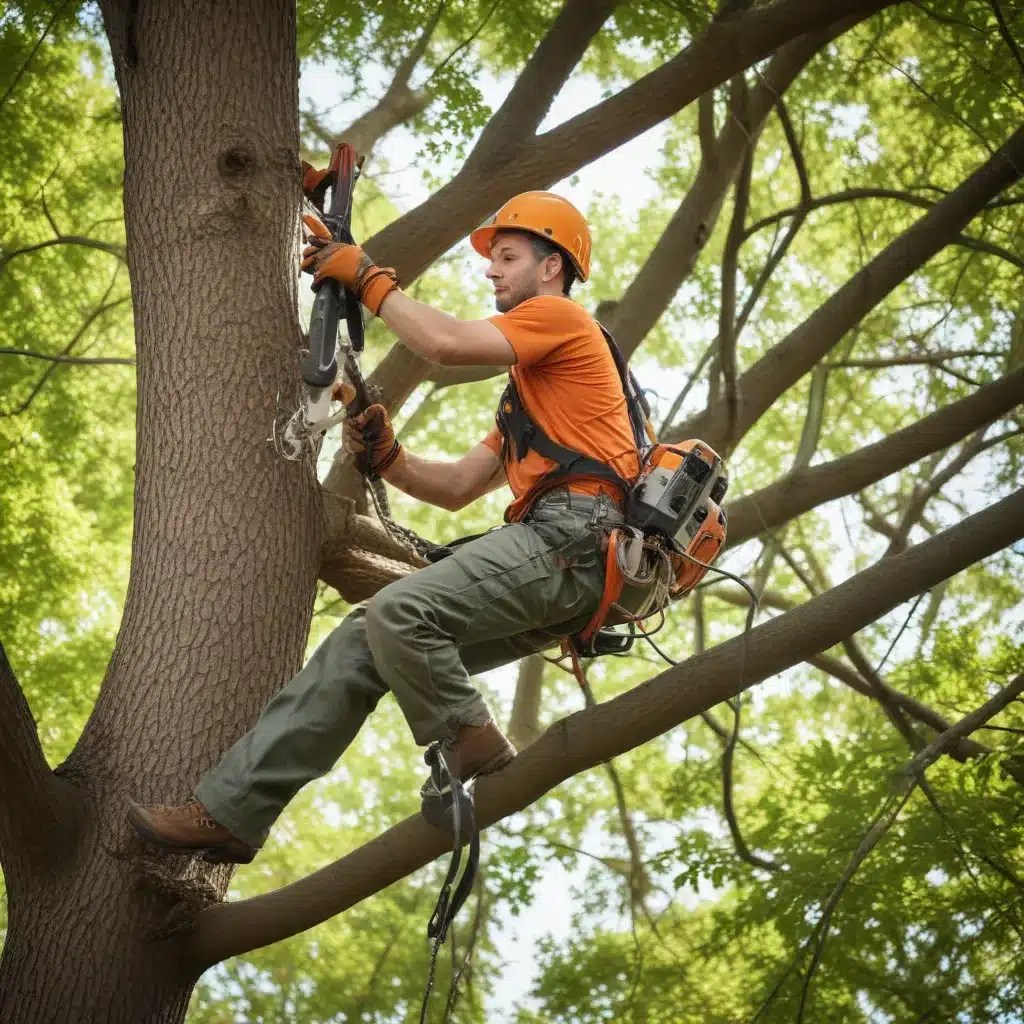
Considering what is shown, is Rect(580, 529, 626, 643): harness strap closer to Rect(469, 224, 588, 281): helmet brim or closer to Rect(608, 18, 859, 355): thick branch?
Rect(469, 224, 588, 281): helmet brim

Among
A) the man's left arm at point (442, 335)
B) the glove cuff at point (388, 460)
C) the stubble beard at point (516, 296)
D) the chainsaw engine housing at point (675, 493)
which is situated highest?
the stubble beard at point (516, 296)

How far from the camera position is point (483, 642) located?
3.41m

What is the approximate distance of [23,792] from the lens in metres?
3.07

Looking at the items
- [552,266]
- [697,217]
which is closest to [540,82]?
[697,217]

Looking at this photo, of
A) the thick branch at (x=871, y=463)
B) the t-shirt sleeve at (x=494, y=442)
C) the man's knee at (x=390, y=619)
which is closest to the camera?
the man's knee at (x=390, y=619)

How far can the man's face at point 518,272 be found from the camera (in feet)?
12.1

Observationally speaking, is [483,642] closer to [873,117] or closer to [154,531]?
[154,531]

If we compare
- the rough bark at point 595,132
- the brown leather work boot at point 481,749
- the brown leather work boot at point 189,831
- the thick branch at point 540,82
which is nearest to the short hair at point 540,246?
the rough bark at point 595,132

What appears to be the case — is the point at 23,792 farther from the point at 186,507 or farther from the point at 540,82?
the point at 540,82

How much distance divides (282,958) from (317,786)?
11.4 feet

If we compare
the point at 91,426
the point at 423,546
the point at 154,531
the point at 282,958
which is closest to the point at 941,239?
the point at 423,546

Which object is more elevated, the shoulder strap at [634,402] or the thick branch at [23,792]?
the shoulder strap at [634,402]

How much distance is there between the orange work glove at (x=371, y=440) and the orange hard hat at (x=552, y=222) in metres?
0.68

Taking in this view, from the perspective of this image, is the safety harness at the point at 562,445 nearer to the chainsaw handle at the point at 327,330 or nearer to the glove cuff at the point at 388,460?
the glove cuff at the point at 388,460
